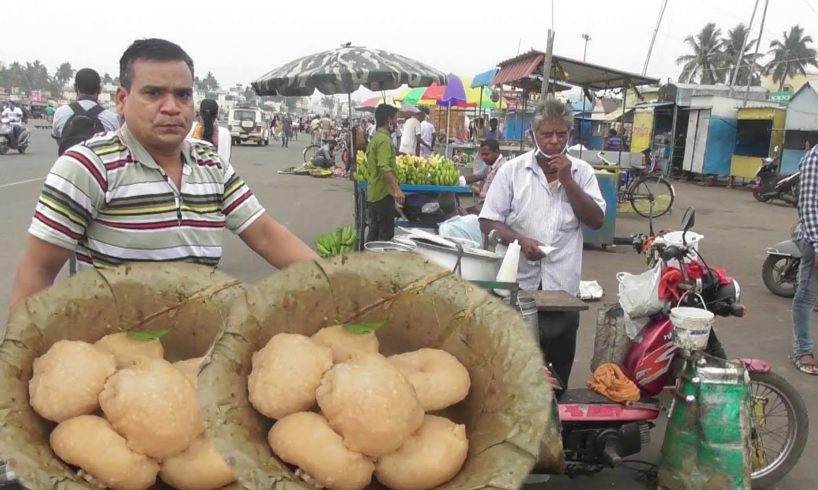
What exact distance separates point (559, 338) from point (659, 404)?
0.62 m

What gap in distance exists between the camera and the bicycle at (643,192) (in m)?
12.7

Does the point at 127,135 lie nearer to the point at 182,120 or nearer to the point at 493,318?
the point at 182,120

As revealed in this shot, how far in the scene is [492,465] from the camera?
1.02 meters

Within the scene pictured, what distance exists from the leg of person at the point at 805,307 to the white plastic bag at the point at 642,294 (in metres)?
1.98

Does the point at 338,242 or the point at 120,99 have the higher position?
the point at 120,99

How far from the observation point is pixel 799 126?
667 inches

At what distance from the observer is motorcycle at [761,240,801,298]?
6.86 meters

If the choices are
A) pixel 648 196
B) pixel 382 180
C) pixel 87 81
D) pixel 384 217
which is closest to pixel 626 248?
pixel 648 196

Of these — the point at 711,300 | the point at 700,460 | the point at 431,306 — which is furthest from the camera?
the point at 711,300

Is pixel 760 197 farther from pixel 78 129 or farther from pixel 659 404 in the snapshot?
pixel 78 129

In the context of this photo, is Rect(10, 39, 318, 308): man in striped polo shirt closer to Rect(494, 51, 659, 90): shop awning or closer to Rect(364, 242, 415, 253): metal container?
Rect(364, 242, 415, 253): metal container

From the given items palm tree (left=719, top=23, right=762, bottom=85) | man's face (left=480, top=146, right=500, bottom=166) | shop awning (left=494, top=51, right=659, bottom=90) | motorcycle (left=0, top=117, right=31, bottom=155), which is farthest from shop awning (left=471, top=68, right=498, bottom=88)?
palm tree (left=719, top=23, right=762, bottom=85)

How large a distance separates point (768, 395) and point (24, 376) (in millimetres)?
3546

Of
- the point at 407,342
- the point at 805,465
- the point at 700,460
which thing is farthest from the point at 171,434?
the point at 805,465
